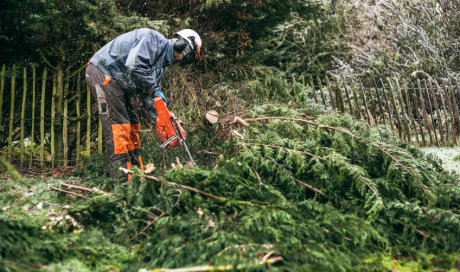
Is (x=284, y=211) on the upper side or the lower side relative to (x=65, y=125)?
lower

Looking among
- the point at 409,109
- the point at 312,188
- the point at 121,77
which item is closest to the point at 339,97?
the point at 409,109

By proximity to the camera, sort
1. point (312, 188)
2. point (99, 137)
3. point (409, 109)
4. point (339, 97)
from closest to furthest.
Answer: point (312, 188) → point (99, 137) → point (339, 97) → point (409, 109)

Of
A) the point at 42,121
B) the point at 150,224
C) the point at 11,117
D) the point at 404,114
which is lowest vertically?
the point at 404,114

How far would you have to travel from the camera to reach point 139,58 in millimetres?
5863

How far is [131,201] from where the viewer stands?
4430mm

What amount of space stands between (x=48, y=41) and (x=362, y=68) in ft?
24.9

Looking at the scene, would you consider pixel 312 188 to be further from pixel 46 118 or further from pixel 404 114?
pixel 404 114

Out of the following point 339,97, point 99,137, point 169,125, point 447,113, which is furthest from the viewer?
point 447,113

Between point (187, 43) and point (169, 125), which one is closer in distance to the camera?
point (169, 125)

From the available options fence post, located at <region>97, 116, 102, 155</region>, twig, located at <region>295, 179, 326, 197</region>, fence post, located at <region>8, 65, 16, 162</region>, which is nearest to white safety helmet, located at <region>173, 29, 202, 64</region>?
fence post, located at <region>97, 116, 102, 155</region>

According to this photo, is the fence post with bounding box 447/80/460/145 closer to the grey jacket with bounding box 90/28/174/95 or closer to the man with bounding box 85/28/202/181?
the man with bounding box 85/28/202/181

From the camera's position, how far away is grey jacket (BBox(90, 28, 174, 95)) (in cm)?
591

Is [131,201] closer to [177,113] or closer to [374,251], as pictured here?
[374,251]

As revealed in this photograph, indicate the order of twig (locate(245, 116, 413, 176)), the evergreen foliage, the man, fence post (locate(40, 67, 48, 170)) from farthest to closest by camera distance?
1. fence post (locate(40, 67, 48, 170))
2. the man
3. twig (locate(245, 116, 413, 176))
4. the evergreen foliage
